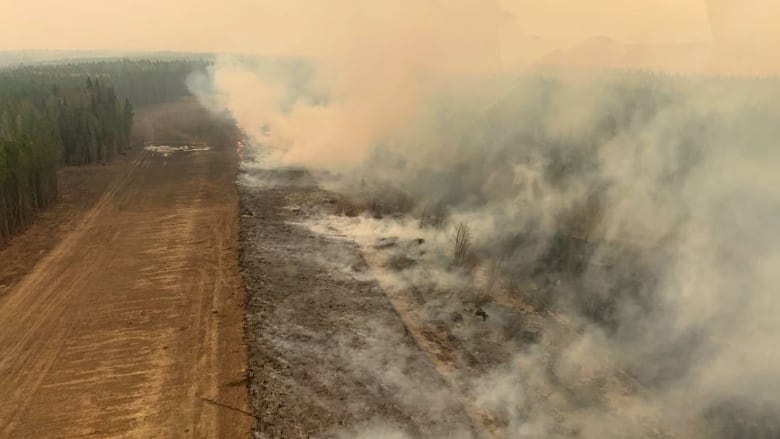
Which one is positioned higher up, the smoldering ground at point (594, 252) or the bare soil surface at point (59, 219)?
the smoldering ground at point (594, 252)

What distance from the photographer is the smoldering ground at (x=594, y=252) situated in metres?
13.1

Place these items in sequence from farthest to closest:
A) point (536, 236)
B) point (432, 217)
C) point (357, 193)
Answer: point (357, 193) < point (432, 217) < point (536, 236)

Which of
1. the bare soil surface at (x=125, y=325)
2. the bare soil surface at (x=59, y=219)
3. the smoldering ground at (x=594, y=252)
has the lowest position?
the bare soil surface at (x=59, y=219)

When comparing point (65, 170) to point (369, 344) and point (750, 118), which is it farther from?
point (750, 118)

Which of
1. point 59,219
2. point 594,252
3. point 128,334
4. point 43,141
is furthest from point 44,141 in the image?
point 594,252

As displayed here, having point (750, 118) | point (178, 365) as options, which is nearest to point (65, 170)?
point (178, 365)

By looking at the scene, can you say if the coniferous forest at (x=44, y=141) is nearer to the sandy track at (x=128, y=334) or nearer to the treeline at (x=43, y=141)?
the treeline at (x=43, y=141)

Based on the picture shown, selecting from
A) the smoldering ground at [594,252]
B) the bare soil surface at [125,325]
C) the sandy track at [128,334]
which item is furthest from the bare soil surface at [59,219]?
the smoldering ground at [594,252]

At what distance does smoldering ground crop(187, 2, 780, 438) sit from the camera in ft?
42.9

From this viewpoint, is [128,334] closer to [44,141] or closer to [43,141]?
[43,141]

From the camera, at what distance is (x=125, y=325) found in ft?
51.2

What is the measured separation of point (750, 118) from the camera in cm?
2062

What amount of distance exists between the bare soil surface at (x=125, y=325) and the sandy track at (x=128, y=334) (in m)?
0.03

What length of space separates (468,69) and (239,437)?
3176 cm
